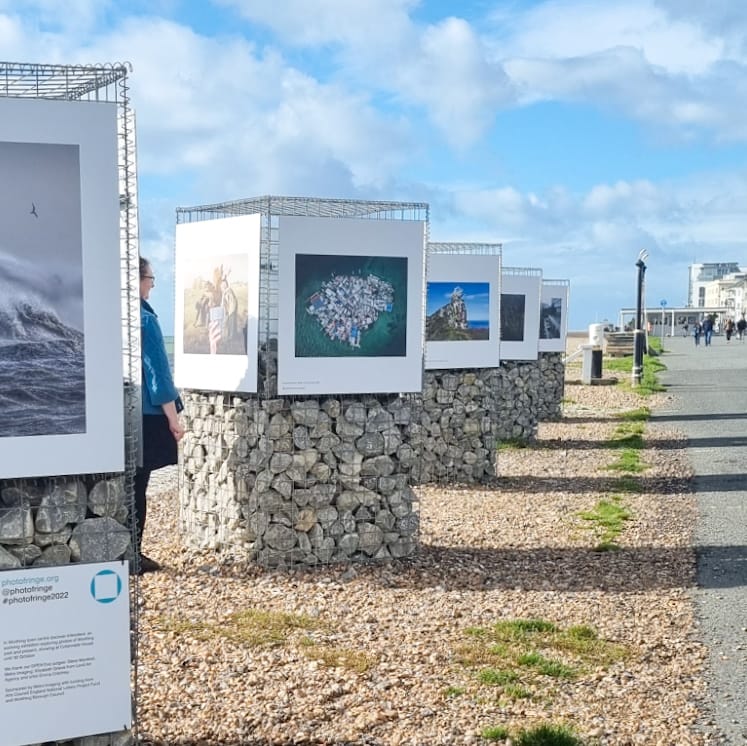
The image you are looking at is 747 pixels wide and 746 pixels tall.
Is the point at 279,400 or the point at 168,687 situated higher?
the point at 279,400

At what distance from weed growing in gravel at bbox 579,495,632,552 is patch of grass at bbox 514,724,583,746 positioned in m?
4.95

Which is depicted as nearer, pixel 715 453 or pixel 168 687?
pixel 168 687

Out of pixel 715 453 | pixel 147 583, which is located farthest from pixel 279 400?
pixel 715 453

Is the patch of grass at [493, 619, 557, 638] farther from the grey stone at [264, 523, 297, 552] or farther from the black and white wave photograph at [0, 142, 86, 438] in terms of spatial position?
the black and white wave photograph at [0, 142, 86, 438]

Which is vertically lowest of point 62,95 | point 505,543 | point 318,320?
point 505,543

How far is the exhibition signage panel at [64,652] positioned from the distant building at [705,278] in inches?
6751

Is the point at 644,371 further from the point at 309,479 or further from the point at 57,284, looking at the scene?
the point at 57,284

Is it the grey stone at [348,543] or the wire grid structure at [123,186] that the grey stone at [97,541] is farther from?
the grey stone at [348,543]

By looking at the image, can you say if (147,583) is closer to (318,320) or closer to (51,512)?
(318,320)

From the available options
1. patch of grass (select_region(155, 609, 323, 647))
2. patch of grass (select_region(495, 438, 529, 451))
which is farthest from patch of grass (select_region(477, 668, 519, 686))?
patch of grass (select_region(495, 438, 529, 451))

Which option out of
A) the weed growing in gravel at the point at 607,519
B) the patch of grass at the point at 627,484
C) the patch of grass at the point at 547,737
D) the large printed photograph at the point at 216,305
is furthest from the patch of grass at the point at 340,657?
the patch of grass at the point at 627,484

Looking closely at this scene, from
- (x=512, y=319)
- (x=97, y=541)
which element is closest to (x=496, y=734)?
(x=97, y=541)

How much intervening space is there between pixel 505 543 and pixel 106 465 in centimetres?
645

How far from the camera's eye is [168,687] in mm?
6262
